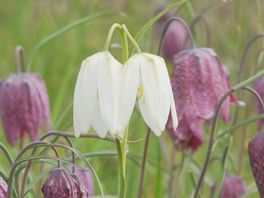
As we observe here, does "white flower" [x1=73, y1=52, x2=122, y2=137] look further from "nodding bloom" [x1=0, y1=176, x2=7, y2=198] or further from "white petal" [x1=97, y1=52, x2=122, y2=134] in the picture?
"nodding bloom" [x1=0, y1=176, x2=7, y2=198]

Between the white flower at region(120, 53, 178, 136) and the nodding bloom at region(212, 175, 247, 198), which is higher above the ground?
the white flower at region(120, 53, 178, 136)

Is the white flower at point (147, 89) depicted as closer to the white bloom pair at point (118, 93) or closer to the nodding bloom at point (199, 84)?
the white bloom pair at point (118, 93)

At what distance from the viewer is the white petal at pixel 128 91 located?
62.1 inches

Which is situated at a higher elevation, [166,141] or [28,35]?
[28,35]

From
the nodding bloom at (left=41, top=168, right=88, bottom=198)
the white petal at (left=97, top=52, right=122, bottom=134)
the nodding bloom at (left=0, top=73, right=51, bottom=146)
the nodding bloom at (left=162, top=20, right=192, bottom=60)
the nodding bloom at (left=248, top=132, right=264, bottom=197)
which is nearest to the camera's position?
the white petal at (left=97, top=52, right=122, bottom=134)

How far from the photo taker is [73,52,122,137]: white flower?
1.58m

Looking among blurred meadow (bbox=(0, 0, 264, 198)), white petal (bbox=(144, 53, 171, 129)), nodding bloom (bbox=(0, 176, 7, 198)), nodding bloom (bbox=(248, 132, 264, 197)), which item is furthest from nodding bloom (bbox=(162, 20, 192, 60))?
white petal (bbox=(144, 53, 171, 129))

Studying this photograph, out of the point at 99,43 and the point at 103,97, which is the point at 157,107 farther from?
the point at 99,43

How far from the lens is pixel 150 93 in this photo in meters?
1.61

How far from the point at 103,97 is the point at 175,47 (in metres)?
2.10

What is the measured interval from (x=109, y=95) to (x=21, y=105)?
3.19 ft

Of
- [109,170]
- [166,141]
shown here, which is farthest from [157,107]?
[166,141]

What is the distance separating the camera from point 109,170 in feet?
11.6

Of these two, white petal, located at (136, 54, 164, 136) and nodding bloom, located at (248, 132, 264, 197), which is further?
nodding bloom, located at (248, 132, 264, 197)
